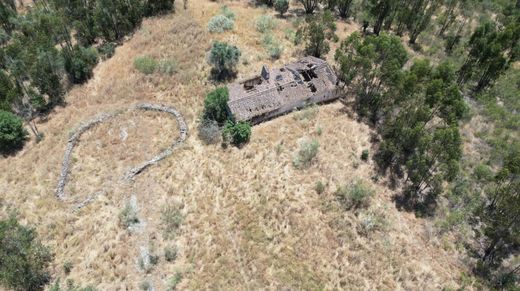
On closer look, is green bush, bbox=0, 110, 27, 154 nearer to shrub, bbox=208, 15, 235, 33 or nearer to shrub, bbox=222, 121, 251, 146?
shrub, bbox=222, 121, 251, 146

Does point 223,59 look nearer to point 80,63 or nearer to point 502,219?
point 80,63

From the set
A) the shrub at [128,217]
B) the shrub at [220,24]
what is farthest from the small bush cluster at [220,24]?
the shrub at [128,217]

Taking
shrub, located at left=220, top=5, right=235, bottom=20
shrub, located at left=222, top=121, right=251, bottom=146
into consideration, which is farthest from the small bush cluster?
shrub, located at left=222, top=121, right=251, bottom=146

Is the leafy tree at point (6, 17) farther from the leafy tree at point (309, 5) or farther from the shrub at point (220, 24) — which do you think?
the leafy tree at point (309, 5)

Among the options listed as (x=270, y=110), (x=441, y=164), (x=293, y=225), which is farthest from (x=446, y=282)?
(x=270, y=110)

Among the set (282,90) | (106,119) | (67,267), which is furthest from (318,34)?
(67,267)
